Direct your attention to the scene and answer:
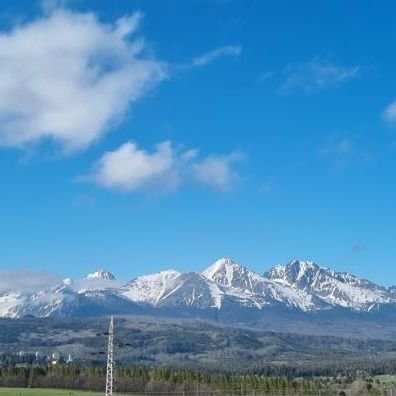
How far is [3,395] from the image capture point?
163 m

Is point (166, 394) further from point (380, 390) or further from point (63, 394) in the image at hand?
point (380, 390)

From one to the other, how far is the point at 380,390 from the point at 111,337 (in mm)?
176401

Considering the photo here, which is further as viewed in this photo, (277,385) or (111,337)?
(277,385)

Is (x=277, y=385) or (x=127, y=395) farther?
(x=277, y=385)

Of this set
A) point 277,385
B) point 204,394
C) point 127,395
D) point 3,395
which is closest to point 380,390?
point 277,385

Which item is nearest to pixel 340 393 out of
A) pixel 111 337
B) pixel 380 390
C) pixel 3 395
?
pixel 380 390

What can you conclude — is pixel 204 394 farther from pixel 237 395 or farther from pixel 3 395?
pixel 3 395

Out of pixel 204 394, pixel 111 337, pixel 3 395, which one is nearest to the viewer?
pixel 111 337

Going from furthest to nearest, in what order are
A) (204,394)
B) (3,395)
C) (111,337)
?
(204,394), (3,395), (111,337)

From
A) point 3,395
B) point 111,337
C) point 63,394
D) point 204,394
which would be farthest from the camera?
point 204,394

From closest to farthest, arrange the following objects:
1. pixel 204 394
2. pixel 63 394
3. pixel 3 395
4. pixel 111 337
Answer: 1. pixel 111 337
2. pixel 3 395
3. pixel 63 394
4. pixel 204 394

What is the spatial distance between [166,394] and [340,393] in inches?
1776

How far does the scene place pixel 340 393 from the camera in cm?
19788

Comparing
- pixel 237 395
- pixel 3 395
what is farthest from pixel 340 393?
pixel 3 395
